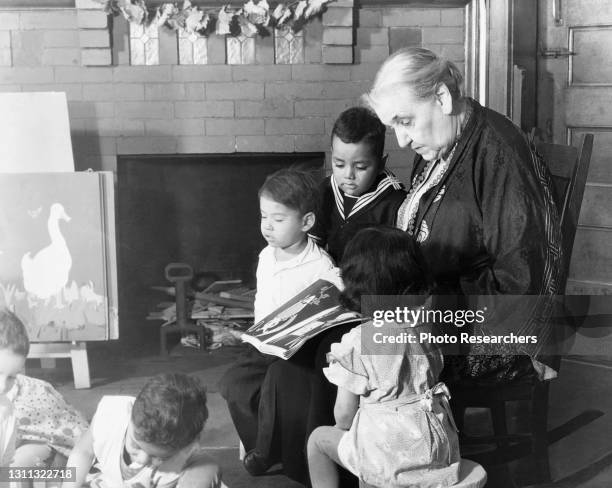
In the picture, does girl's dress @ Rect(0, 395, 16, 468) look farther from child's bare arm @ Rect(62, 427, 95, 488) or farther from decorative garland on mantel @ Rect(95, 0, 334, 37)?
decorative garland on mantel @ Rect(95, 0, 334, 37)

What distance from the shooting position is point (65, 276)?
214 centimetres

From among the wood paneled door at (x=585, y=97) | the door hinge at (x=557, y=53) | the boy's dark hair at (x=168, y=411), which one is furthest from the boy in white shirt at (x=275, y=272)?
the door hinge at (x=557, y=53)

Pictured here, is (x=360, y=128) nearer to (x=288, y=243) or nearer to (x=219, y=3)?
(x=288, y=243)

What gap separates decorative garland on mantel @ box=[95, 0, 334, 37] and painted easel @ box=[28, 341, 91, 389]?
2.74 feet

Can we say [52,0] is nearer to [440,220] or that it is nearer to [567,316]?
[440,220]

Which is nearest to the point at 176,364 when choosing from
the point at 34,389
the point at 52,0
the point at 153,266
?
the point at 153,266

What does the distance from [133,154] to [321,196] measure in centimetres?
67

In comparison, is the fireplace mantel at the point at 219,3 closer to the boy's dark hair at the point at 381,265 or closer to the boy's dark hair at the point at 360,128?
the boy's dark hair at the point at 360,128

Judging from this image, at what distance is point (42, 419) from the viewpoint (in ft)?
5.32

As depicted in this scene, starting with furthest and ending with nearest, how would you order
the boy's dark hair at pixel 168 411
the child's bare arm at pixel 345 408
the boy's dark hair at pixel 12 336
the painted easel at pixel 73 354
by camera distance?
the painted easel at pixel 73 354 → the boy's dark hair at pixel 12 336 → the child's bare arm at pixel 345 408 → the boy's dark hair at pixel 168 411

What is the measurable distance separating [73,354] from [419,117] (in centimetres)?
106

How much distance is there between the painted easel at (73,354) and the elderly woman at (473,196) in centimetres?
92

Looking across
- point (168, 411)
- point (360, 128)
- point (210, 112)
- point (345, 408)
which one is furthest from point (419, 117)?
point (210, 112)

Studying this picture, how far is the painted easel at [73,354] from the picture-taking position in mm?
2063
